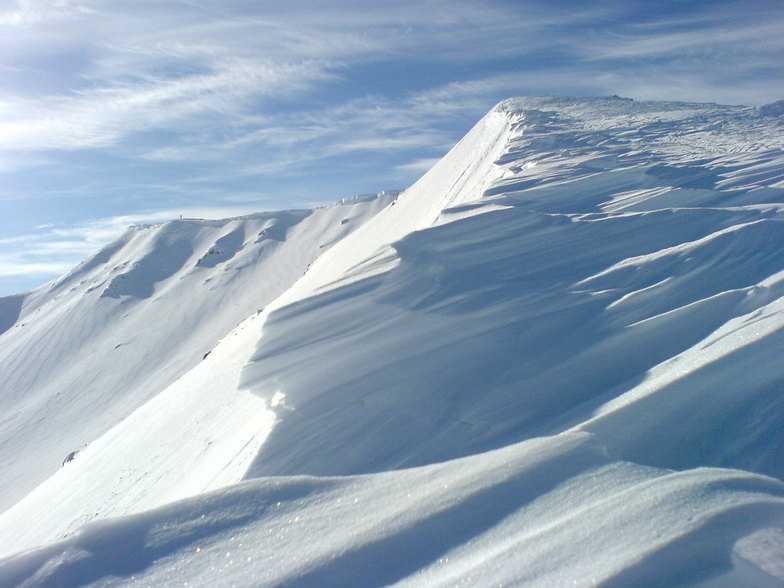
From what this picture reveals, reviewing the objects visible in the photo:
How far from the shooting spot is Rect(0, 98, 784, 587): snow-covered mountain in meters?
2.01

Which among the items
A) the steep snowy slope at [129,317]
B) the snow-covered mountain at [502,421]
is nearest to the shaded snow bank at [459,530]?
the snow-covered mountain at [502,421]

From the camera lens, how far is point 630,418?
2686 millimetres

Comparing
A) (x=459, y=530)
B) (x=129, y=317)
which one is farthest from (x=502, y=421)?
(x=129, y=317)

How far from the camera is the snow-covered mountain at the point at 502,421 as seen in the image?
2.01 metres

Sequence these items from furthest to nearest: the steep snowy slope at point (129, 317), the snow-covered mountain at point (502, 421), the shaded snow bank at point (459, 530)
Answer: the steep snowy slope at point (129, 317) < the snow-covered mountain at point (502, 421) < the shaded snow bank at point (459, 530)

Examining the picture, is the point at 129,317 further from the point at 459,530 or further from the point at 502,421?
the point at 459,530

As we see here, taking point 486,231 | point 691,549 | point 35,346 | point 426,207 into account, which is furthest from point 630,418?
point 35,346

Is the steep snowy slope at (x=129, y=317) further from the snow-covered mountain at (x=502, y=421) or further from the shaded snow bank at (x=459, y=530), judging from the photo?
the shaded snow bank at (x=459, y=530)

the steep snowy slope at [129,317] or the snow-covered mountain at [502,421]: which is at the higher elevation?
the snow-covered mountain at [502,421]

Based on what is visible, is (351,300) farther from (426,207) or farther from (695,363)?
(426,207)

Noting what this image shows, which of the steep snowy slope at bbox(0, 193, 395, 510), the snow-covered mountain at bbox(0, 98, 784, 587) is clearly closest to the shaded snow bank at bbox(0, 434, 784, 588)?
the snow-covered mountain at bbox(0, 98, 784, 587)

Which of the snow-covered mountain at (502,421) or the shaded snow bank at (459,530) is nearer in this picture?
the shaded snow bank at (459,530)

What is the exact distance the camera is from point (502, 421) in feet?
9.78

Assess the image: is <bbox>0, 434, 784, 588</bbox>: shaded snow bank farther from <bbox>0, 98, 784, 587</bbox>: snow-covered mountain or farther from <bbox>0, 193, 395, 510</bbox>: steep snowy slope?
<bbox>0, 193, 395, 510</bbox>: steep snowy slope
